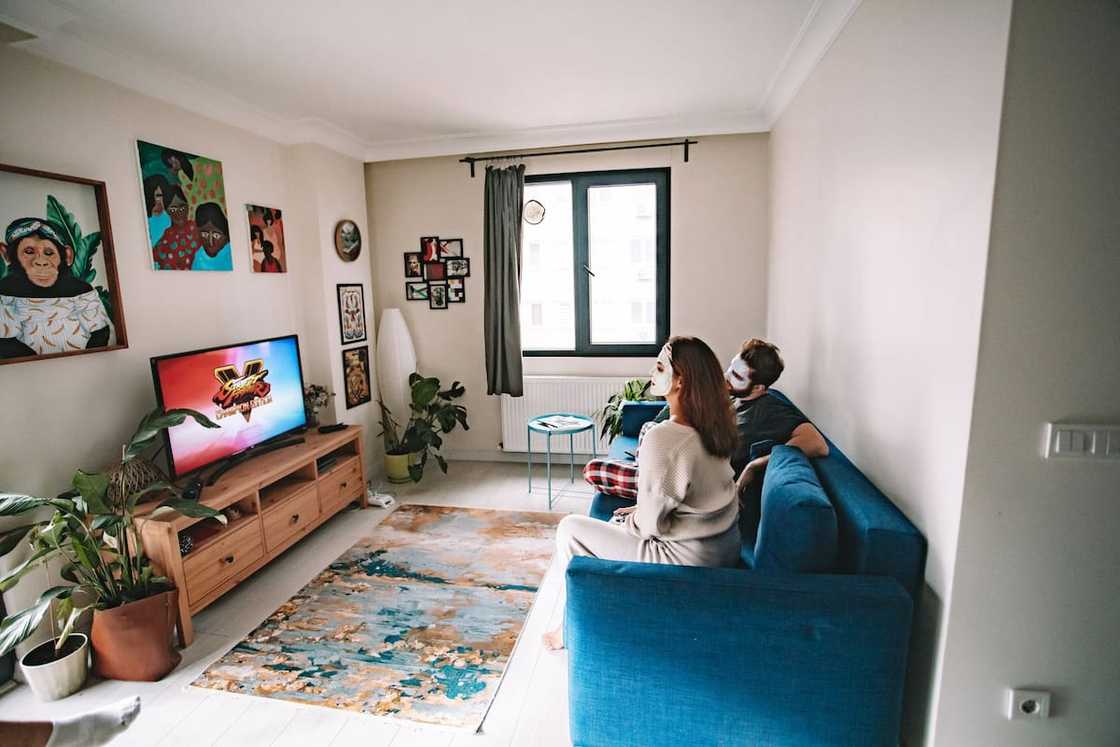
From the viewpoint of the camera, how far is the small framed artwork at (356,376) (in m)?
4.01

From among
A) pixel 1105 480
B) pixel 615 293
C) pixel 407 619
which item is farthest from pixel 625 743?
pixel 615 293

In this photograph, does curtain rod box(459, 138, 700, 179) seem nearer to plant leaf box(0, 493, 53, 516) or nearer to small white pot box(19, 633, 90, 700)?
plant leaf box(0, 493, 53, 516)

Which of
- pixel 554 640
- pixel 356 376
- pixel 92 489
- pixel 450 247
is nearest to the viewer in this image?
pixel 92 489

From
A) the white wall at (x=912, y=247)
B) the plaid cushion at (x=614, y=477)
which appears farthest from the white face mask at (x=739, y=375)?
the plaid cushion at (x=614, y=477)

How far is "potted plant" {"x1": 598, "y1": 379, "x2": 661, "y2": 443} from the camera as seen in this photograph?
12.6ft

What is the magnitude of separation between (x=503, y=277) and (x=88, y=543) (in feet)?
9.48

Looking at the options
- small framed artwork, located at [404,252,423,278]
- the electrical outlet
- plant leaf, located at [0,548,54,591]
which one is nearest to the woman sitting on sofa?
the electrical outlet

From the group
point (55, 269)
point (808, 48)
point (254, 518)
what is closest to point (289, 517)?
A: point (254, 518)

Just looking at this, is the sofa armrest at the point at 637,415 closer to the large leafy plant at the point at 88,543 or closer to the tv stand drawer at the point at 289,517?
the tv stand drawer at the point at 289,517

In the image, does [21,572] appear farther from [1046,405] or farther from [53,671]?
[1046,405]

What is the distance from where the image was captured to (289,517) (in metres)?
2.93

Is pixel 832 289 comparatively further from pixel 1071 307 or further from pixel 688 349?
pixel 1071 307

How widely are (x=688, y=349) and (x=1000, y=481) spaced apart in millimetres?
869

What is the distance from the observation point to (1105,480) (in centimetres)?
125
